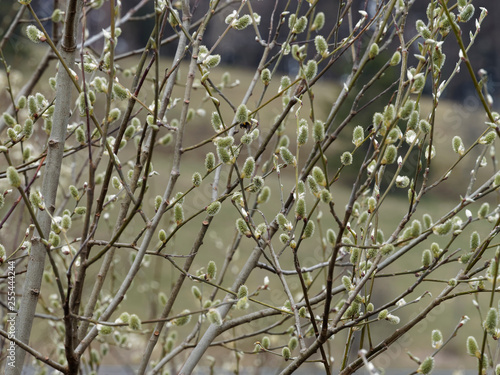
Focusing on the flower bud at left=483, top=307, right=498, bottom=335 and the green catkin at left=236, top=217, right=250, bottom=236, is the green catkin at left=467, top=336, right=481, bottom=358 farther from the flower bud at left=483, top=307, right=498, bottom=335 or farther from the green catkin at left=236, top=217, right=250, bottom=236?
the green catkin at left=236, top=217, right=250, bottom=236

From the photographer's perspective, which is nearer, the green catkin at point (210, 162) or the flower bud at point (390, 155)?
the flower bud at point (390, 155)

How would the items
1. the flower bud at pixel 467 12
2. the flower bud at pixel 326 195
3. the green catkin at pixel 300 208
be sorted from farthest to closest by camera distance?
1. the flower bud at pixel 467 12
2. the green catkin at pixel 300 208
3. the flower bud at pixel 326 195

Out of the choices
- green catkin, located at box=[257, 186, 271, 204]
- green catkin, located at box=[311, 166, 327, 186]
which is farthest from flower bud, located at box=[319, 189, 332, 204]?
green catkin, located at box=[257, 186, 271, 204]

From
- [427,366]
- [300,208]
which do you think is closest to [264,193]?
[300,208]

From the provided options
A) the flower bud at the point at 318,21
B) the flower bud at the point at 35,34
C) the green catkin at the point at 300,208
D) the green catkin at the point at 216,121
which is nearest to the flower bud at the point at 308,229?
the green catkin at the point at 300,208

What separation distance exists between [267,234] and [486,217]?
445 mm

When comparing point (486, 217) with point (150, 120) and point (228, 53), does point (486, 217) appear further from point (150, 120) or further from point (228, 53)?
point (228, 53)

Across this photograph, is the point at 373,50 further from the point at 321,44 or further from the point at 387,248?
the point at 387,248

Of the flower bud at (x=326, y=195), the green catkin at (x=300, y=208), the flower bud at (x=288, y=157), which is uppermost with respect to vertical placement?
the flower bud at (x=288, y=157)

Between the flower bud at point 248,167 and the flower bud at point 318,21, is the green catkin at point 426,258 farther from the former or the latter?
the flower bud at point 318,21

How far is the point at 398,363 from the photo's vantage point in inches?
297

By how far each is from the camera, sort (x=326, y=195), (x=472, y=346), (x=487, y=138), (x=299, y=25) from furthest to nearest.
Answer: (x=299, y=25) < (x=487, y=138) < (x=472, y=346) < (x=326, y=195)

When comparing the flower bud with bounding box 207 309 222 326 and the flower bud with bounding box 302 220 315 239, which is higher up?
the flower bud with bounding box 302 220 315 239

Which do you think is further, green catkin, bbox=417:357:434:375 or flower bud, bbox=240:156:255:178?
flower bud, bbox=240:156:255:178
